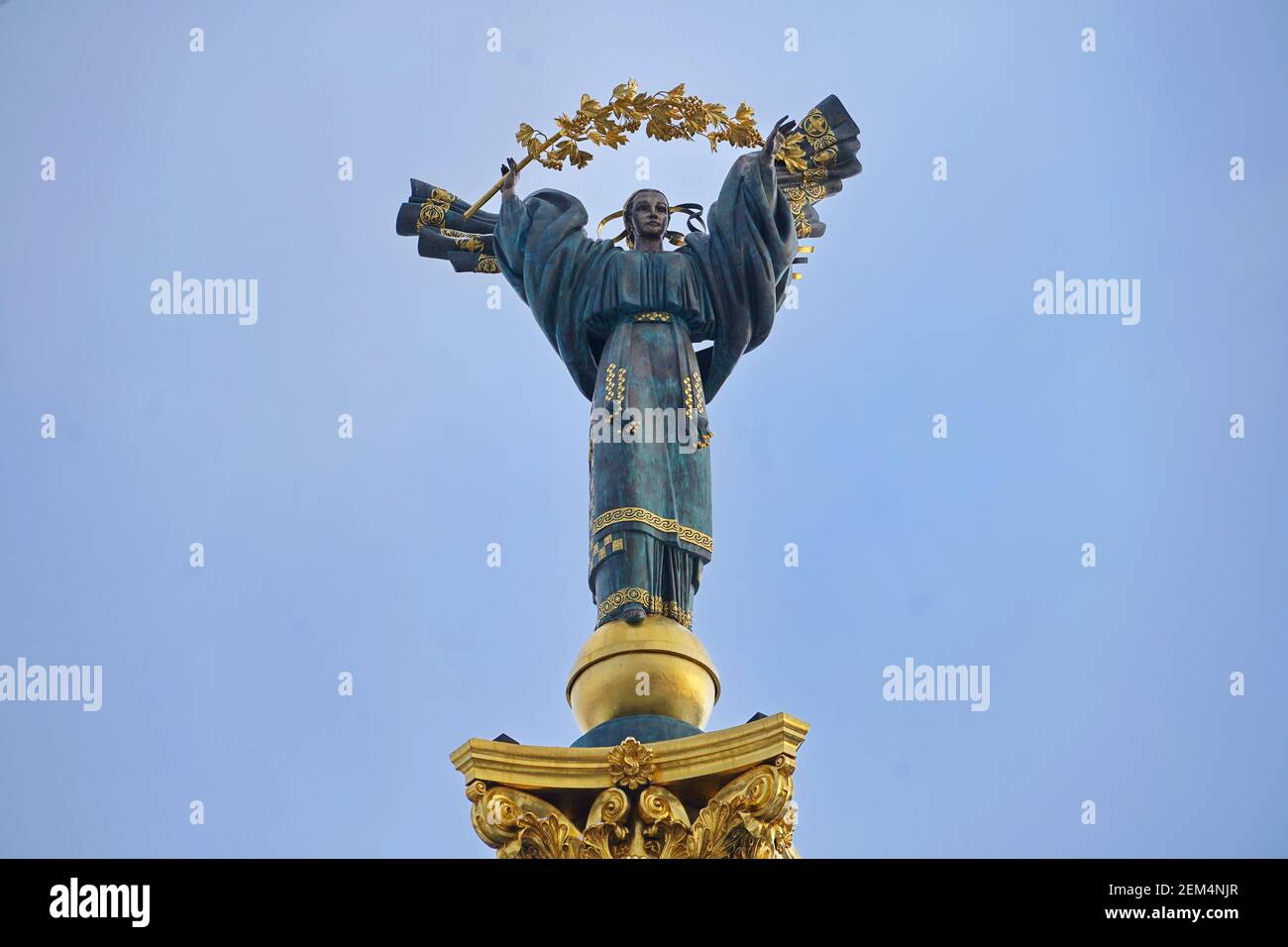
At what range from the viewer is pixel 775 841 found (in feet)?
68.1

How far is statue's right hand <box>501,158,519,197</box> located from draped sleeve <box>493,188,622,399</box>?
20cm

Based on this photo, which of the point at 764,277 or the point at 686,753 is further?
the point at 764,277

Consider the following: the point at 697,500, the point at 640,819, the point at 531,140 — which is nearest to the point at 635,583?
the point at 697,500

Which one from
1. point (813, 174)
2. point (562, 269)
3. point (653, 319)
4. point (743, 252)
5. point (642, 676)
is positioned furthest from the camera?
point (813, 174)

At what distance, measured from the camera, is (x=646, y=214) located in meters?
25.3

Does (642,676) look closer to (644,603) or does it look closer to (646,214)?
(644,603)

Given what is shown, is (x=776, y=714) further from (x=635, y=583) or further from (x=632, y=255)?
(x=632, y=255)

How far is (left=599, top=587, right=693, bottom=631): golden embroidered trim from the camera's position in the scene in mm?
22500

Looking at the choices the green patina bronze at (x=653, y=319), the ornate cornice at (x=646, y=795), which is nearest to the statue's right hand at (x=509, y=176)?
the green patina bronze at (x=653, y=319)

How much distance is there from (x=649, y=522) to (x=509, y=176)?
438 cm

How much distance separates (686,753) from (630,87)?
7.28 metres

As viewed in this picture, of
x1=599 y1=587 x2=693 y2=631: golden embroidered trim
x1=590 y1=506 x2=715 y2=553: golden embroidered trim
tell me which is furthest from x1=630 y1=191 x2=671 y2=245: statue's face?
x1=599 y1=587 x2=693 y2=631: golden embroidered trim

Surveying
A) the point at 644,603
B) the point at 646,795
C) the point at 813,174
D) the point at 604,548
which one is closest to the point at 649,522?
the point at 604,548

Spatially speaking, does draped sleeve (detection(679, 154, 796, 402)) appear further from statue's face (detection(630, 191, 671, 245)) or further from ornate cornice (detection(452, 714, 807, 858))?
ornate cornice (detection(452, 714, 807, 858))
